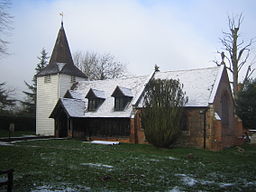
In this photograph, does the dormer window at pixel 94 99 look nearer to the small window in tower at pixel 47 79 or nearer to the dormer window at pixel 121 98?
the dormer window at pixel 121 98

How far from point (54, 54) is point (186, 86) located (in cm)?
1777

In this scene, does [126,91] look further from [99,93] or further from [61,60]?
[61,60]

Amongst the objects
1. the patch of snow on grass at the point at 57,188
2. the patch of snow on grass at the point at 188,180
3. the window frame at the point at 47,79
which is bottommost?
the patch of snow on grass at the point at 188,180

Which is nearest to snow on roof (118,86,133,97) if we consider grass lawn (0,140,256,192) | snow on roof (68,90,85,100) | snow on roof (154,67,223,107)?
snow on roof (154,67,223,107)

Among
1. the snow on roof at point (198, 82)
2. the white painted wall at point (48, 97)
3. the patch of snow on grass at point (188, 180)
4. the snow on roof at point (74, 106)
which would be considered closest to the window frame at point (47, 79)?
the white painted wall at point (48, 97)

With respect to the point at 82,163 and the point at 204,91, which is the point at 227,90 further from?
the point at 82,163

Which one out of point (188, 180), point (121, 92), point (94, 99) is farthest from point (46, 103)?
point (188, 180)

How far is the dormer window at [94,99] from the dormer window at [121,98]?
243 cm

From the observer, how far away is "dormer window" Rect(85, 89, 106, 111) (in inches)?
1169

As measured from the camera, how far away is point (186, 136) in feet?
78.3

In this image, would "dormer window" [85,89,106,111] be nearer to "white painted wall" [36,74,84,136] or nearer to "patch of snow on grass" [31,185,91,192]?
"white painted wall" [36,74,84,136]

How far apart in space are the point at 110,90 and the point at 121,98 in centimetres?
364

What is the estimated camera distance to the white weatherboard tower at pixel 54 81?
33.1 m

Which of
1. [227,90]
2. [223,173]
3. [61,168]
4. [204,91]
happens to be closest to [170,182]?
[223,173]
